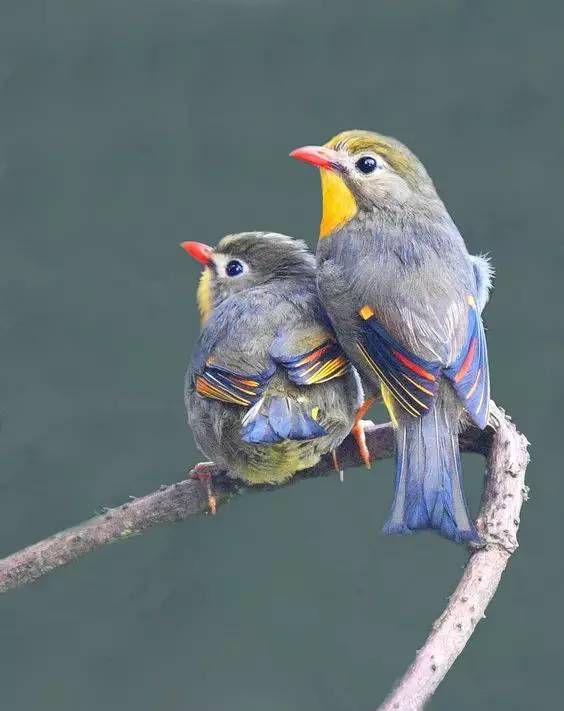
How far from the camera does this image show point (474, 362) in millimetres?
2803

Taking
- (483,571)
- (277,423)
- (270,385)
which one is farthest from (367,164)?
(483,571)

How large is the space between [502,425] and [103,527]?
1.09 meters

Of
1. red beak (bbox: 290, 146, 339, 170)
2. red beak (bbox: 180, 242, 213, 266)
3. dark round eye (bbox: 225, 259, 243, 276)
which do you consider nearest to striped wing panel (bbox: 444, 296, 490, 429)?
red beak (bbox: 290, 146, 339, 170)

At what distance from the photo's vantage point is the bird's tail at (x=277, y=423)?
105 inches

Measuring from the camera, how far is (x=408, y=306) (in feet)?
9.20

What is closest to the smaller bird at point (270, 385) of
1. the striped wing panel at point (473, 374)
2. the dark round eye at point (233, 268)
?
the dark round eye at point (233, 268)

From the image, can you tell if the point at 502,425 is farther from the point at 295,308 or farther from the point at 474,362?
the point at 295,308

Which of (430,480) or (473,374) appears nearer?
(430,480)

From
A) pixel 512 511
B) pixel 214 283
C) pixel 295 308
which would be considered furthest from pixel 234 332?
pixel 512 511

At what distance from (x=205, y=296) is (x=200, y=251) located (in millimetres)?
135

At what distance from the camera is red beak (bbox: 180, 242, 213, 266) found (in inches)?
132

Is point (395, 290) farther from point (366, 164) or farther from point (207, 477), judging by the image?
point (207, 477)

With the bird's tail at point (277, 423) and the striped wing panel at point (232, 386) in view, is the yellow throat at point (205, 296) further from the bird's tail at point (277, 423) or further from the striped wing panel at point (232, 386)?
the bird's tail at point (277, 423)

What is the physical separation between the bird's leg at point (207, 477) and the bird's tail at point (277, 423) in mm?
380
